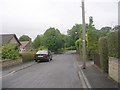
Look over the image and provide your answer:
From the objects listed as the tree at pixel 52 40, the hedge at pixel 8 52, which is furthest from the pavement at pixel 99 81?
the tree at pixel 52 40

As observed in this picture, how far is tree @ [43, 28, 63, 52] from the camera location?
3413 inches

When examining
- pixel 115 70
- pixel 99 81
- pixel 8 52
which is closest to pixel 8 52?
pixel 8 52

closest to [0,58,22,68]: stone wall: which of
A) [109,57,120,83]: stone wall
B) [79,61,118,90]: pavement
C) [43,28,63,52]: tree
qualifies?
[79,61,118,90]: pavement

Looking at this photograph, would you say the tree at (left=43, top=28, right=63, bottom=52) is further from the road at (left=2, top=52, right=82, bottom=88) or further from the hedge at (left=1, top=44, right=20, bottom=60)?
the road at (left=2, top=52, right=82, bottom=88)

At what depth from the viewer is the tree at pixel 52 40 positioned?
86.7 metres

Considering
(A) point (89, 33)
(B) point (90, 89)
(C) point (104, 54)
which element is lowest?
(B) point (90, 89)

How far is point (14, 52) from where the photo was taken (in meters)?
29.9

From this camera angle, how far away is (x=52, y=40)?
8662 cm

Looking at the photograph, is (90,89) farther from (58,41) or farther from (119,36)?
(58,41)

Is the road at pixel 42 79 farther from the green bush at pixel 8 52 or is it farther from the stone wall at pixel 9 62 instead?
the green bush at pixel 8 52

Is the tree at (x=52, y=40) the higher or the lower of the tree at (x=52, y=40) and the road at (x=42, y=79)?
the higher

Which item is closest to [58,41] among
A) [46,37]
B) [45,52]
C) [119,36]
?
[46,37]

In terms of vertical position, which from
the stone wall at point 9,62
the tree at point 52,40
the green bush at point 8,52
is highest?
the tree at point 52,40

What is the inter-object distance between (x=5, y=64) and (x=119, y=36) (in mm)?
16140
